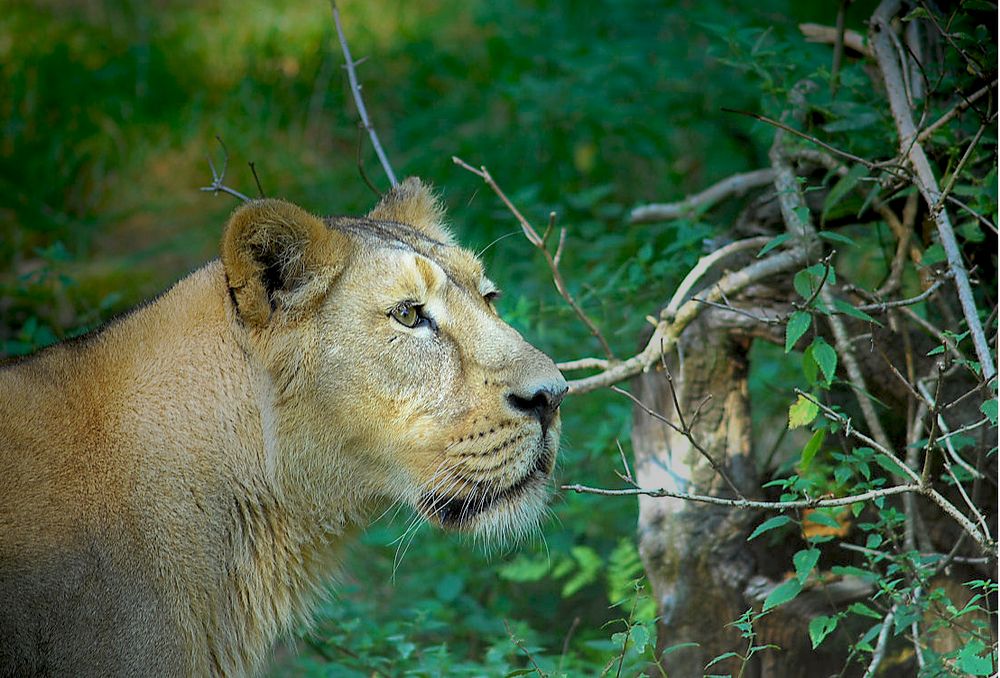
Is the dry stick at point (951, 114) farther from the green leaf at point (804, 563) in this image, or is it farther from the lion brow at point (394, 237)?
the lion brow at point (394, 237)

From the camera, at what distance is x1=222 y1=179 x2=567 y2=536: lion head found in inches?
119

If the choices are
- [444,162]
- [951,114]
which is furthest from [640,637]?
[444,162]

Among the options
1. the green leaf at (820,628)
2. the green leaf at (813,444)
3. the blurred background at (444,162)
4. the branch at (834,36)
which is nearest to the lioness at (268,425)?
the blurred background at (444,162)

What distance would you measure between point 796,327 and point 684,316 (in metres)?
0.64

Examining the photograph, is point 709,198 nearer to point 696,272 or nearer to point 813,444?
point 696,272

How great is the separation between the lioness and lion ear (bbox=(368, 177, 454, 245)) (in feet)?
1.89

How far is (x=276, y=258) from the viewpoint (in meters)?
3.03

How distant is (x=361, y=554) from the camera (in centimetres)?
605

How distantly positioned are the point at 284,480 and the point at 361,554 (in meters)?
3.10

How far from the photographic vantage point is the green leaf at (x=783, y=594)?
2939 millimetres

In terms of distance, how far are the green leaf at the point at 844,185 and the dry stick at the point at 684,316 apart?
0.63 feet

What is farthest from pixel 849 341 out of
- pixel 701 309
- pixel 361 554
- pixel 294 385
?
pixel 361 554

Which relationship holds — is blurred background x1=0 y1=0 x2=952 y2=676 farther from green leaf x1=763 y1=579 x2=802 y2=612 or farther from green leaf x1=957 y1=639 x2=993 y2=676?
green leaf x1=957 y1=639 x2=993 y2=676

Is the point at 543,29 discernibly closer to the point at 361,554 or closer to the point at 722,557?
the point at 361,554
